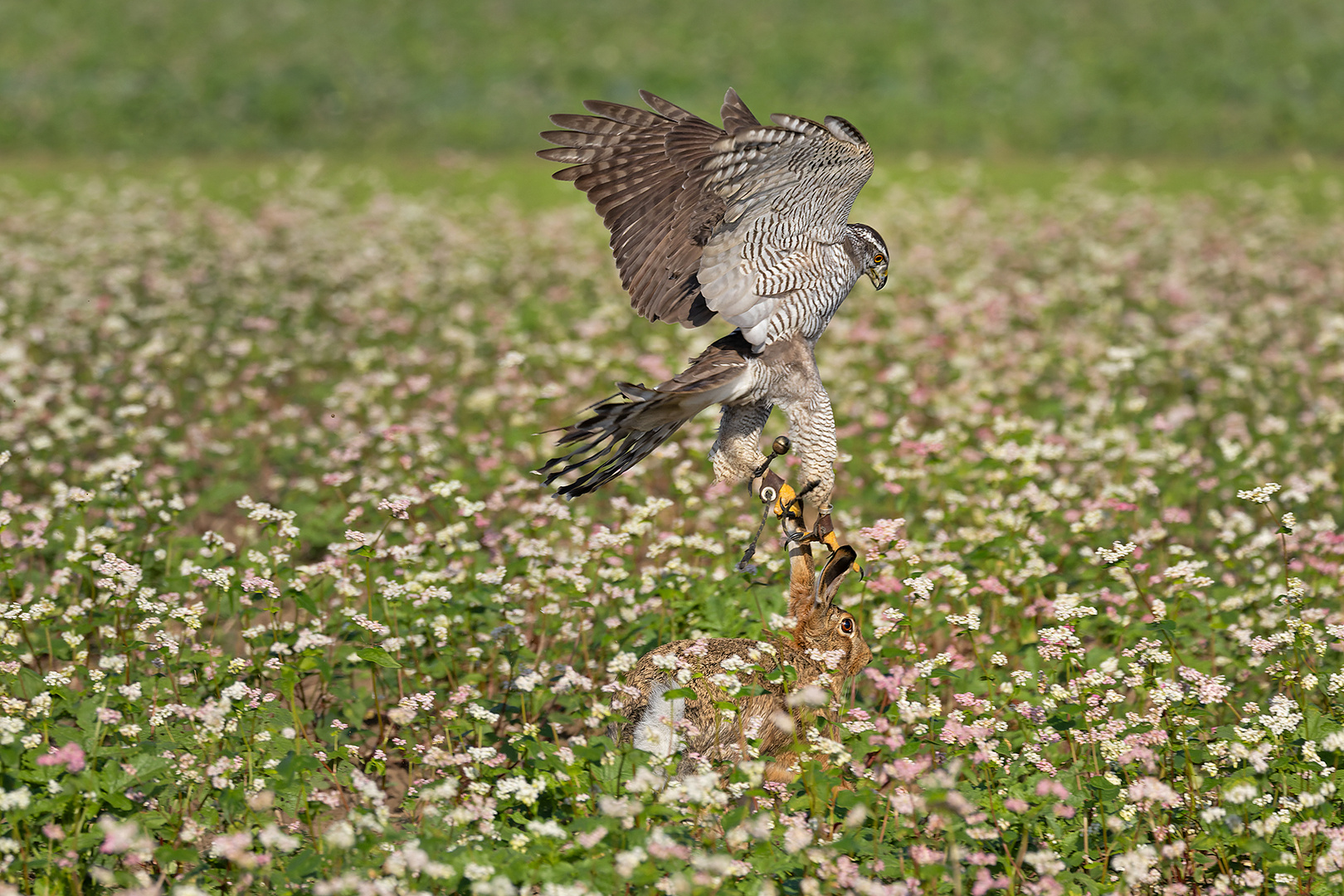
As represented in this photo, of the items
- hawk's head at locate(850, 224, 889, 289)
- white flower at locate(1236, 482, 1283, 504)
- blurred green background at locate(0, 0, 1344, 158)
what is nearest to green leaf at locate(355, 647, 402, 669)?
hawk's head at locate(850, 224, 889, 289)

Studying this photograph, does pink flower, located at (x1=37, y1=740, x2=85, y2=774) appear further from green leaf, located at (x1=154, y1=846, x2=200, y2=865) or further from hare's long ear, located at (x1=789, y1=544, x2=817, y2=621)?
hare's long ear, located at (x1=789, y1=544, x2=817, y2=621)

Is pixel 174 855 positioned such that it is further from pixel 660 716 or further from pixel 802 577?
pixel 802 577

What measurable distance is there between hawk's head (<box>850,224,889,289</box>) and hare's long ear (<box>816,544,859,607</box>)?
1.18 meters

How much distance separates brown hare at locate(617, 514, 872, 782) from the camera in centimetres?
452

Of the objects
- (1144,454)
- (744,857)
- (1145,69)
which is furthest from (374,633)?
(1145,69)

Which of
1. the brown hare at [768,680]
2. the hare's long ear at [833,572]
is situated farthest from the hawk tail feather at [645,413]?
the hare's long ear at [833,572]

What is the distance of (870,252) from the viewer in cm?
502

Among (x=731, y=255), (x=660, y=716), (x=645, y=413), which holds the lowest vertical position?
(x=660, y=716)

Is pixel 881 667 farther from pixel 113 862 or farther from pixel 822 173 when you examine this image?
pixel 113 862

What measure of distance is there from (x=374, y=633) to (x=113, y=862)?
1.48 metres

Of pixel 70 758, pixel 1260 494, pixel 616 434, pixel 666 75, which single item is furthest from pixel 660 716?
pixel 666 75

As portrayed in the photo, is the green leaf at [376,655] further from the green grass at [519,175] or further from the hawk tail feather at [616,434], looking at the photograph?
the green grass at [519,175]

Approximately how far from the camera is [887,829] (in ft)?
13.8

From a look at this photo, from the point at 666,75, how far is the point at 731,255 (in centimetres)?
2520
